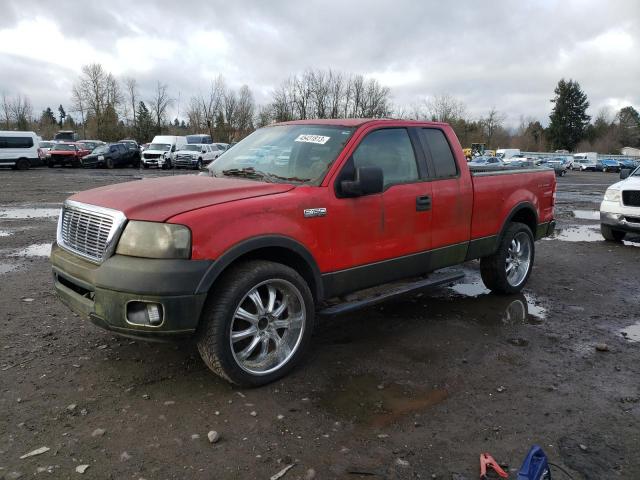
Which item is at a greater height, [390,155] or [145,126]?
[145,126]

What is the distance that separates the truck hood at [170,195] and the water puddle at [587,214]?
12.6m

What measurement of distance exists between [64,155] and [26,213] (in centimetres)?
2592

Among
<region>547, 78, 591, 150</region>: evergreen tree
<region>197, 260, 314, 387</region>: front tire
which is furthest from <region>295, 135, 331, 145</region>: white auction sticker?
<region>547, 78, 591, 150</region>: evergreen tree

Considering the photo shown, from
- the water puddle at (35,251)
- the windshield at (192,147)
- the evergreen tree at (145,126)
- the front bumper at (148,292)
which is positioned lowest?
the water puddle at (35,251)

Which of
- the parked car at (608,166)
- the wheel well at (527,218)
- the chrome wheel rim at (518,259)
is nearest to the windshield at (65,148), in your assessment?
the wheel well at (527,218)

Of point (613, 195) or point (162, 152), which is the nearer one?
point (613, 195)

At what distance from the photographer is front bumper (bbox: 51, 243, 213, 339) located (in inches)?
125

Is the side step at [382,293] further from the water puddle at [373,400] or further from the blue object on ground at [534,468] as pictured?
the blue object on ground at [534,468]

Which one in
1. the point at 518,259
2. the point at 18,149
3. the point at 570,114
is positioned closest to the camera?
the point at 518,259

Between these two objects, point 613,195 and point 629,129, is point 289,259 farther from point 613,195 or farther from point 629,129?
point 629,129

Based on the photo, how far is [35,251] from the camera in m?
8.07

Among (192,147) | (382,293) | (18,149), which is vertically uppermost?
(192,147)

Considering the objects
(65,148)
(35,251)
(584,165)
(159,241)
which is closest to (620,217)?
(159,241)

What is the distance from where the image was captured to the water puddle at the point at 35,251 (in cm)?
779
